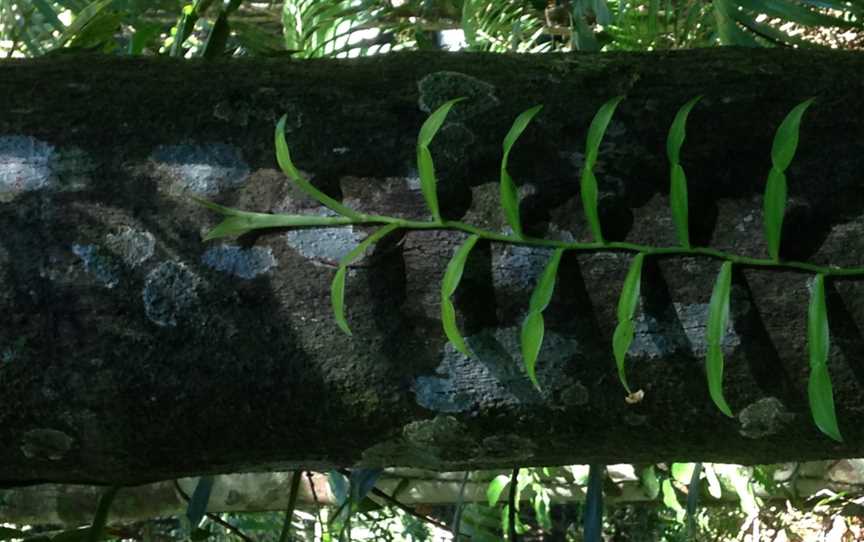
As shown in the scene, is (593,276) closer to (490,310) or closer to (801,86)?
(490,310)

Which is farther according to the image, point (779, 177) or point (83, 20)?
point (83, 20)

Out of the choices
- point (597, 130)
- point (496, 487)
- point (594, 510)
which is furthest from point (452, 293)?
point (496, 487)

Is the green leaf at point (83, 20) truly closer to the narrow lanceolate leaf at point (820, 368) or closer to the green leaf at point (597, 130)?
the green leaf at point (597, 130)

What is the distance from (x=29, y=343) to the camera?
66 centimetres

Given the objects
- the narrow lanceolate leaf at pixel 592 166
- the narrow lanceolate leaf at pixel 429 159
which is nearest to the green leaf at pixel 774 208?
the narrow lanceolate leaf at pixel 592 166

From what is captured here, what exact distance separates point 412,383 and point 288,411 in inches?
3.3

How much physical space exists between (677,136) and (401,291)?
20 cm

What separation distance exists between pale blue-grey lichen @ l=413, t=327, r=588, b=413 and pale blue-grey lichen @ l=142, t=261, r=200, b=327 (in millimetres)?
158

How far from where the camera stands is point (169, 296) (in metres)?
0.67

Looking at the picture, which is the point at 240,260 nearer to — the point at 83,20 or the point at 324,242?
the point at 324,242

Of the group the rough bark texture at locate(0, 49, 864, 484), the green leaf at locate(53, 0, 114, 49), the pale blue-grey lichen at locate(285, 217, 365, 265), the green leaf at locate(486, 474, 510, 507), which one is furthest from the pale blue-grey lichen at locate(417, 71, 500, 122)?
the green leaf at locate(486, 474, 510, 507)

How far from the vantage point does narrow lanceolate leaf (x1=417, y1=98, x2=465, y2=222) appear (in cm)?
66

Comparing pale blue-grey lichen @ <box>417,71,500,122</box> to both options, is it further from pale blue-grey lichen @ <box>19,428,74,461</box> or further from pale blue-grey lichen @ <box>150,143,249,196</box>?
pale blue-grey lichen @ <box>19,428,74,461</box>

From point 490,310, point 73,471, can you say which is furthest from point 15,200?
point 490,310
